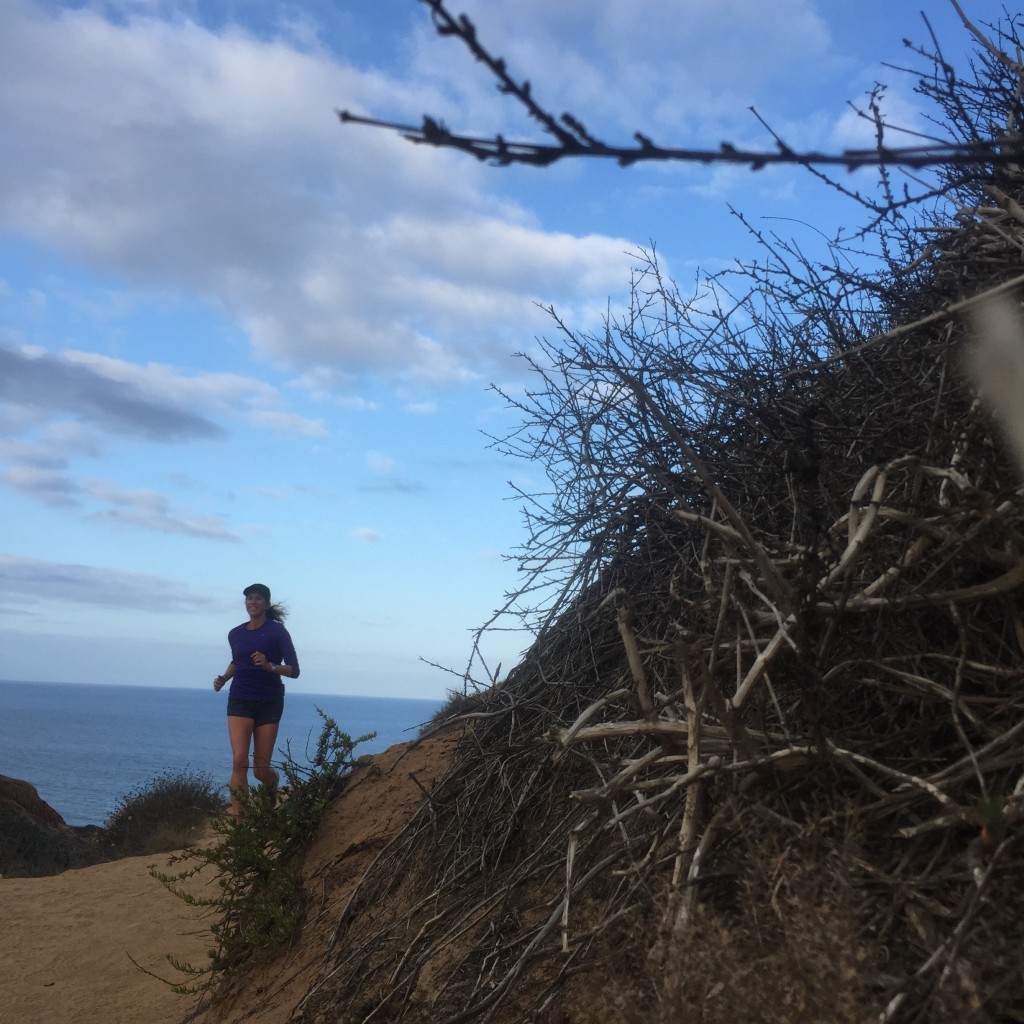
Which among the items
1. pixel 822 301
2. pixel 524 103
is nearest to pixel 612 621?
pixel 822 301

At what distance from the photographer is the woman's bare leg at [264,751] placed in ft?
26.9

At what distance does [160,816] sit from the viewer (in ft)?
53.8

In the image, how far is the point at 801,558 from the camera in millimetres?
3258

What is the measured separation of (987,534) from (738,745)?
1.13 m

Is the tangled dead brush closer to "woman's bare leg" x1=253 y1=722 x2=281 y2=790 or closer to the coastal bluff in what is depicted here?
"woman's bare leg" x1=253 y1=722 x2=281 y2=790

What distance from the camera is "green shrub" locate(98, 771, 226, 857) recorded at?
15.5 metres

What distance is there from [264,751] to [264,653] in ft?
2.69

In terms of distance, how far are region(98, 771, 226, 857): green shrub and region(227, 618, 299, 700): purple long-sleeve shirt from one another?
7734mm

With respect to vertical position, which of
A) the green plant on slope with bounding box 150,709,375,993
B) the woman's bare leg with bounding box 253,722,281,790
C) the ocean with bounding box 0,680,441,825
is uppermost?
the woman's bare leg with bounding box 253,722,281,790

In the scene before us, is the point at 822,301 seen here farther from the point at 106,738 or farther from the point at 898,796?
the point at 106,738

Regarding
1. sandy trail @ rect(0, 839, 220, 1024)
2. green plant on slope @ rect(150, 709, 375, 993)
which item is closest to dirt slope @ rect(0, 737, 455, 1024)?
sandy trail @ rect(0, 839, 220, 1024)

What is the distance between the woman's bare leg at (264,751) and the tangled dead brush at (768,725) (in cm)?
257

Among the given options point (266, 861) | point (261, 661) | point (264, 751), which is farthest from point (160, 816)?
point (266, 861)

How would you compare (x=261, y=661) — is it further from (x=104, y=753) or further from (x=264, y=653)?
(x=104, y=753)
